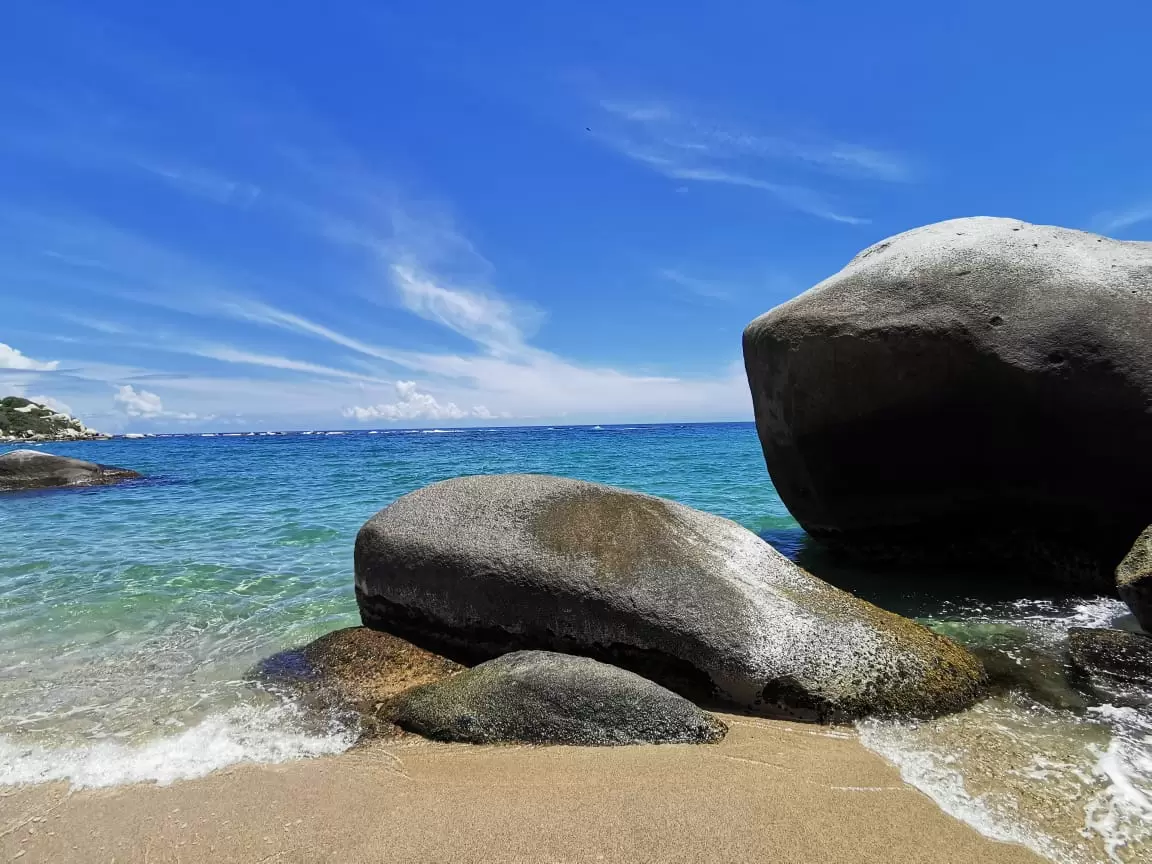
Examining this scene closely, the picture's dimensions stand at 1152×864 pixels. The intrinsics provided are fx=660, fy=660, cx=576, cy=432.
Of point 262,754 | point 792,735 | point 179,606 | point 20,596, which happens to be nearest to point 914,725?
point 792,735

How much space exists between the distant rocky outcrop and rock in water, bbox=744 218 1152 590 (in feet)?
223

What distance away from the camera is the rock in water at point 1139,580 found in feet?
14.6

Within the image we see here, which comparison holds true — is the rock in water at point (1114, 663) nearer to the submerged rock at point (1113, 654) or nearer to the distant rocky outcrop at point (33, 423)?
the submerged rock at point (1113, 654)

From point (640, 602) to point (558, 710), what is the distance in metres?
0.99

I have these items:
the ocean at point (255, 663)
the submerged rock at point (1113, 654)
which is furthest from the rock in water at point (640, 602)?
the submerged rock at point (1113, 654)

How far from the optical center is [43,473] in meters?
18.8

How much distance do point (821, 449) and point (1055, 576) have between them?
8.16 feet

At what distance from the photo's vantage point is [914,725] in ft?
11.8

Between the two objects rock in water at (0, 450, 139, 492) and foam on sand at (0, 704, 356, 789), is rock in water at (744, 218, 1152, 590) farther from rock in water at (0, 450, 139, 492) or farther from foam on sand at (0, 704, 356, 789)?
rock in water at (0, 450, 139, 492)

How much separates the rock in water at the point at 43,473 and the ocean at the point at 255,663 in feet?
31.0

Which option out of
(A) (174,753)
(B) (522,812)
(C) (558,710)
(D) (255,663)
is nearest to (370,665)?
(D) (255,663)

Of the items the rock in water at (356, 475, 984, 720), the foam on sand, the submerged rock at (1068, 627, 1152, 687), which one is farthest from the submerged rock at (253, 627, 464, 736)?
the submerged rock at (1068, 627, 1152, 687)

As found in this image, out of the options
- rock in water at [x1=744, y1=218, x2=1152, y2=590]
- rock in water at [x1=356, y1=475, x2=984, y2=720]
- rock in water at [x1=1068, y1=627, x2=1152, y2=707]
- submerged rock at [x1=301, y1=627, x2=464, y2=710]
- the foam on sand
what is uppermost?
rock in water at [x1=744, y1=218, x2=1152, y2=590]

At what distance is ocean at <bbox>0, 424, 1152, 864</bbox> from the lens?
117 inches
